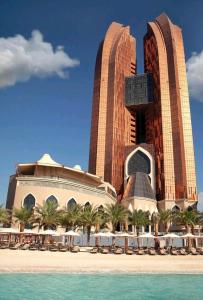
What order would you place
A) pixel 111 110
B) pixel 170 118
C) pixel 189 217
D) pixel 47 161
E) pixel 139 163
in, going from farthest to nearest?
1. pixel 111 110
2. pixel 139 163
3. pixel 170 118
4. pixel 47 161
5. pixel 189 217

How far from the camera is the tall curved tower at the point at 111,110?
106125mm

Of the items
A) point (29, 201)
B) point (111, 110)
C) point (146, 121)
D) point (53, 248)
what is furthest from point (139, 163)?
point (53, 248)

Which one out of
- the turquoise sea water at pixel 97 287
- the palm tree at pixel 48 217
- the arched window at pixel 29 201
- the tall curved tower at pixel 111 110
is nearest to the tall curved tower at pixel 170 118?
the tall curved tower at pixel 111 110

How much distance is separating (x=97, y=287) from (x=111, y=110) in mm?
94440

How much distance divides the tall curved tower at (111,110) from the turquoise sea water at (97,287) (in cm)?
7862

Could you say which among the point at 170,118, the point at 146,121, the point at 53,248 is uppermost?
the point at 146,121

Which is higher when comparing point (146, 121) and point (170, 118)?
point (146, 121)

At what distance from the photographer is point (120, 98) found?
118 meters

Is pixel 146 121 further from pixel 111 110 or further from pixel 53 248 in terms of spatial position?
pixel 53 248

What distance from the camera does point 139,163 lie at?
10681 centimetres

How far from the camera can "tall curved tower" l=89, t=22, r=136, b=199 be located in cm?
10612

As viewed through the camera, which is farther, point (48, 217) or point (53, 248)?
point (48, 217)

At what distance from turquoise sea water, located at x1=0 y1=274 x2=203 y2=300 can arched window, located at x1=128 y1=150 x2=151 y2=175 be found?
80.5 meters

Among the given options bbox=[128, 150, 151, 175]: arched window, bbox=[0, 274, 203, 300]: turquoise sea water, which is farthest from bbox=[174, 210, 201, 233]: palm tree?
bbox=[128, 150, 151, 175]: arched window
